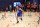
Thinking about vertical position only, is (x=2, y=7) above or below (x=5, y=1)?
below

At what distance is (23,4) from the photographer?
3141mm

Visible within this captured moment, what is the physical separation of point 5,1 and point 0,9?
40cm

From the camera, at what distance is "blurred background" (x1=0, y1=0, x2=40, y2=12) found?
3.06m

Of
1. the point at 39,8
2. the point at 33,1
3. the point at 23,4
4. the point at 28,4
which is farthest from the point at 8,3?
the point at 39,8

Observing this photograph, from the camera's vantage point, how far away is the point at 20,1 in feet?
10.3

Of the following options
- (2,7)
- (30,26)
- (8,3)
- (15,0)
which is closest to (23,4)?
(15,0)

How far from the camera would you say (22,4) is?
10.3 feet

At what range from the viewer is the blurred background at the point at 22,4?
3055mm

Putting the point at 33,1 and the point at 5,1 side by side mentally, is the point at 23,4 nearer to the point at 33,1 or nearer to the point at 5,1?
the point at 33,1

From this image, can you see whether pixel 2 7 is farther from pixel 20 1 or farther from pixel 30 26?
pixel 30 26

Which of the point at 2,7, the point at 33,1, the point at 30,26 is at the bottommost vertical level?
the point at 30,26

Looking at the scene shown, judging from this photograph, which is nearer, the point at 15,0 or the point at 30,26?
the point at 30,26

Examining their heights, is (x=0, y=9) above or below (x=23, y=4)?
below

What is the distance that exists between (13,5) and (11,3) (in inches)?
5.0
